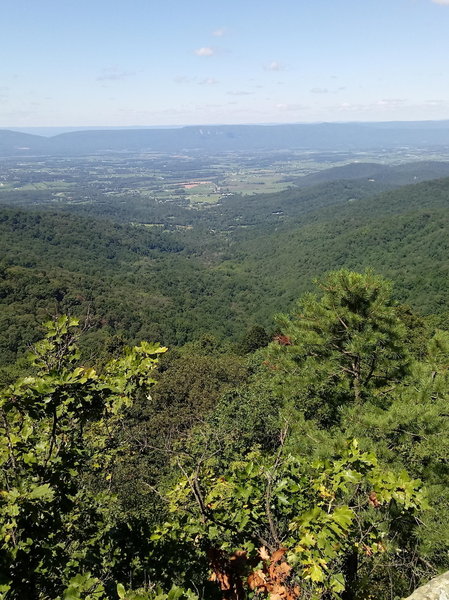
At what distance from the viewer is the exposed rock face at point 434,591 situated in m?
3.02

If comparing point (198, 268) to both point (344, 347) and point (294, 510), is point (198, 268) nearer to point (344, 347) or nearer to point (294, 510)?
point (344, 347)

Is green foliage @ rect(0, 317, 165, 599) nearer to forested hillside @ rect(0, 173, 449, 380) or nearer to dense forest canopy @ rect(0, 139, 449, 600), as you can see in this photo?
dense forest canopy @ rect(0, 139, 449, 600)

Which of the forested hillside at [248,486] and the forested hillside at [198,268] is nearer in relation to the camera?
the forested hillside at [248,486]

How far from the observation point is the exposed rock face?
3.02 meters

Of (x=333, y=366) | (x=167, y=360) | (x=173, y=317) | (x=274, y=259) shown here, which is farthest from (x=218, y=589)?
(x=274, y=259)

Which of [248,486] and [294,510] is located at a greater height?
[248,486]

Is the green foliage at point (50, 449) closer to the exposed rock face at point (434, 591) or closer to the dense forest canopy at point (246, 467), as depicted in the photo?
the dense forest canopy at point (246, 467)

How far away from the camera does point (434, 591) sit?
3.07 m

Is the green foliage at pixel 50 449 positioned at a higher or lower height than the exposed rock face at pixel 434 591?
higher

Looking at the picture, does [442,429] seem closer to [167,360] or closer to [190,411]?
→ [190,411]

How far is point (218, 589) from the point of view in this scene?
3.04 metres

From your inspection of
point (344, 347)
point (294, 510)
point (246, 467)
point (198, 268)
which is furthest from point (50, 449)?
point (198, 268)

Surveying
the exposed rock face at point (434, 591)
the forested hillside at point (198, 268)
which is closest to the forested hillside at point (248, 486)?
the exposed rock face at point (434, 591)

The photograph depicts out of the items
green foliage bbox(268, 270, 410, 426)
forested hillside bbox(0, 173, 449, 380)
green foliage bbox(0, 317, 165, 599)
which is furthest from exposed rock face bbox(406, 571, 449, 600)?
forested hillside bbox(0, 173, 449, 380)
